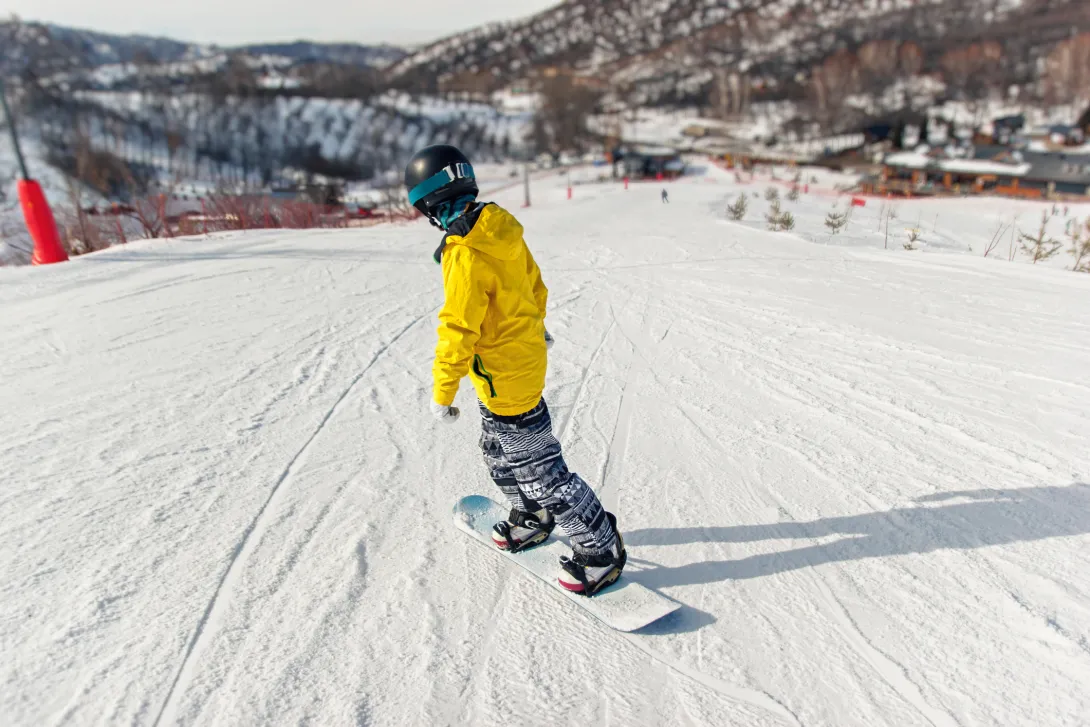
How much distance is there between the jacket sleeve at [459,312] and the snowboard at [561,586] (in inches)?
37.3

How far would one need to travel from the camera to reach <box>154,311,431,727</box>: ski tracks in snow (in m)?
1.96

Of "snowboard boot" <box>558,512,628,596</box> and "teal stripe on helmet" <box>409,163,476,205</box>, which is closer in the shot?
"teal stripe on helmet" <box>409,163,476,205</box>

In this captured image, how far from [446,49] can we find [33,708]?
8881 inches

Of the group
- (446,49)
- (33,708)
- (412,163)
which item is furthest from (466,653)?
(446,49)

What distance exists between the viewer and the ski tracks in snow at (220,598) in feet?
6.42

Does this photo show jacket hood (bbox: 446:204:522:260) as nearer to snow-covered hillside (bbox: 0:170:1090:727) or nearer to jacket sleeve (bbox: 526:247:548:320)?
jacket sleeve (bbox: 526:247:548:320)

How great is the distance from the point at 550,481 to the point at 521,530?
0.48m

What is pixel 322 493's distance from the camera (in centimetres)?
318

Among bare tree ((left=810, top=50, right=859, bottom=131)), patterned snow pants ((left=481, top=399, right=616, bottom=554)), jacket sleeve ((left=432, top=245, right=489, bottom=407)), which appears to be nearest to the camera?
jacket sleeve ((left=432, top=245, right=489, bottom=407))

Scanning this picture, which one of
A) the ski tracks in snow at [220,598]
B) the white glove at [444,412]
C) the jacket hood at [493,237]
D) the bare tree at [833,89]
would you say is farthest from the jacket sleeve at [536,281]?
the bare tree at [833,89]

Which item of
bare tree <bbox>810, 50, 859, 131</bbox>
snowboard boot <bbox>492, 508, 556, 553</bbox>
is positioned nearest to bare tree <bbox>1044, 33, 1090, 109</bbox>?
bare tree <bbox>810, 50, 859, 131</bbox>

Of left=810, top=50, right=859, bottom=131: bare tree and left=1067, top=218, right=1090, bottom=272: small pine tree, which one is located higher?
left=810, top=50, right=859, bottom=131: bare tree

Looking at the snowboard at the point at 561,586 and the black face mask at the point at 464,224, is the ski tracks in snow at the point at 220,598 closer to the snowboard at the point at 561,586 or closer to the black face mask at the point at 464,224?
the snowboard at the point at 561,586

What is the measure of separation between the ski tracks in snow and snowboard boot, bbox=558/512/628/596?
137 centimetres
